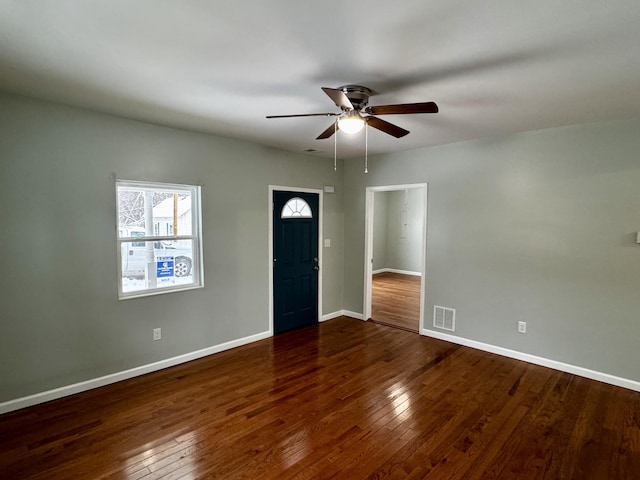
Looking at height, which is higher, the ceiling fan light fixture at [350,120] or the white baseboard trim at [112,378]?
the ceiling fan light fixture at [350,120]

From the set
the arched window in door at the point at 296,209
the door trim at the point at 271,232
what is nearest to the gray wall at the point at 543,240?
the door trim at the point at 271,232

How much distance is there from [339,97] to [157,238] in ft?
8.28

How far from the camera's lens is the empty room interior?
1894mm

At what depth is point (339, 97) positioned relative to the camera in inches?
82.4

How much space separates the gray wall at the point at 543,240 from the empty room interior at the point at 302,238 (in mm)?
23

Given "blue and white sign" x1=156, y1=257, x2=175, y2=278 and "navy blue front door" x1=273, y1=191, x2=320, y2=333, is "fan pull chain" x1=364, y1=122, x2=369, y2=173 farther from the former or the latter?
"blue and white sign" x1=156, y1=257, x2=175, y2=278

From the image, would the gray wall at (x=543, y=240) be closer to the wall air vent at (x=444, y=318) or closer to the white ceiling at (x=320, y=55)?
the wall air vent at (x=444, y=318)

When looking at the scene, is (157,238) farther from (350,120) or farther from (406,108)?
(406,108)

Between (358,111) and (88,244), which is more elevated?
(358,111)

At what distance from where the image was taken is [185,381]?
11.0ft

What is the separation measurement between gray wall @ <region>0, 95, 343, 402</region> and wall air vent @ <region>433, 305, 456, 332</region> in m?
2.70

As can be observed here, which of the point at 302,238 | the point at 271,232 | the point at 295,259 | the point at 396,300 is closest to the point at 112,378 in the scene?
the point at 271,232

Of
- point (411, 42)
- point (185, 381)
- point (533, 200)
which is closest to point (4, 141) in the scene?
point (185, 381)

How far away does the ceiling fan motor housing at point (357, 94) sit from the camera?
2.44 m
